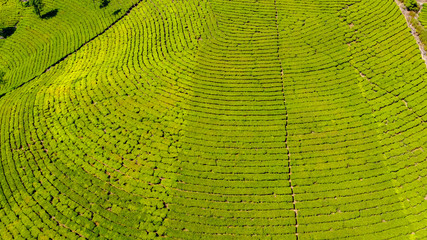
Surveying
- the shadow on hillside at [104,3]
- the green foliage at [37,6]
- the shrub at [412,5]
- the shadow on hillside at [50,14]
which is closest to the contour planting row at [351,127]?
the shrub at [412,5]

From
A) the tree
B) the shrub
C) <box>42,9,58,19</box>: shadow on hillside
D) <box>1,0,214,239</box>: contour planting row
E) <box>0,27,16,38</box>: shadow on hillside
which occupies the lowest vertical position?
<box>1,0,214,239</box>: contour planting row

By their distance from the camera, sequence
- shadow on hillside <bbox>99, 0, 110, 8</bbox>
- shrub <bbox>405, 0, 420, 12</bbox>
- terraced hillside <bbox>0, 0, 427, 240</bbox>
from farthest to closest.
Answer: shadow on hillside <bbox>99, 0, 110, 8</bbox> → shrub <bbox>405, 0, 420, 12</bbox> → terraced hillside <bbox>0, 0, 427, 240</bbox>

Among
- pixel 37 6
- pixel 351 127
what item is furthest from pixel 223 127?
pixel 37 6

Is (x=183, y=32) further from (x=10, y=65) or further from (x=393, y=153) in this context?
(x=393, y=153)

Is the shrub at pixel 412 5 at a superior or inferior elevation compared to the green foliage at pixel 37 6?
superior

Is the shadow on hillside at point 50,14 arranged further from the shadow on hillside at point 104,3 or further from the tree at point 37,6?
the shadow on hillside at point 104,3

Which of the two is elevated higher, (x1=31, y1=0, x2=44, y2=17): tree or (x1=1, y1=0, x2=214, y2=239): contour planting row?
(x1=31, y1=0, x2=44, y2=17): tree

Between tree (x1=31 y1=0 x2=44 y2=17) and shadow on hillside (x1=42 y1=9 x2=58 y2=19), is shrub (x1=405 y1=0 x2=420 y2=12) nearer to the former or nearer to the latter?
shadow on hillside (x1=42 y1=9 x2=58 y2=19)

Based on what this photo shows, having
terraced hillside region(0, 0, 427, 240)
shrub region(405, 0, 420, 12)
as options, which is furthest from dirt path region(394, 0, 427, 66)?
terraced hillside region(0, 0, 427, 240)

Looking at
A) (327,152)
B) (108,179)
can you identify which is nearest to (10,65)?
(108,179)

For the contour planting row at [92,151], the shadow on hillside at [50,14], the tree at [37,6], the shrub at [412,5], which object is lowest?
the contour planting row at [92,151]
